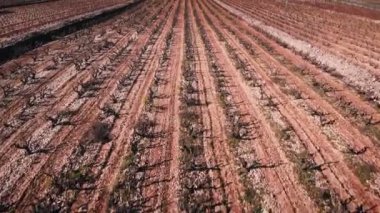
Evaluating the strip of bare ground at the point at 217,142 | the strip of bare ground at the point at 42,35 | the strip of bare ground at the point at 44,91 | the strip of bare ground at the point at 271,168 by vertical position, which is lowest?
the strip of bare ground at the point at 271,168

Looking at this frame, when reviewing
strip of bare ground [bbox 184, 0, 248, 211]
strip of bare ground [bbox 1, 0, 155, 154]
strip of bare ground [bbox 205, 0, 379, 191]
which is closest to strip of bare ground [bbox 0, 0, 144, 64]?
strip of bare ground [bbox 1, 0, 155, 154]

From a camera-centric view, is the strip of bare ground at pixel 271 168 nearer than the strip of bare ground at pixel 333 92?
Yes

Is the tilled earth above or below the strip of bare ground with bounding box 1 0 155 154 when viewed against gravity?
below

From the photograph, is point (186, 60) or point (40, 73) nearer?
point (40, 73)

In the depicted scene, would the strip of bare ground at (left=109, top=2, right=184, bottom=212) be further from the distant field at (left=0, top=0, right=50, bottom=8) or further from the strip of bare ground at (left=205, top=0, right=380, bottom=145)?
the distant field at (left=0, top=0, right=50, bottom=8)

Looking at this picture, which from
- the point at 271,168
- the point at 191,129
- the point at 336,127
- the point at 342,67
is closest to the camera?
the point at 271,168

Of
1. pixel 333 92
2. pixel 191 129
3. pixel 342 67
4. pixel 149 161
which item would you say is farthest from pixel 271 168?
pixel 342 67

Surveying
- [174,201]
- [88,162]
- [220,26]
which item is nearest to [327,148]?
[174,201]

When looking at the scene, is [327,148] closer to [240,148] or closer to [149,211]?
[240,148]

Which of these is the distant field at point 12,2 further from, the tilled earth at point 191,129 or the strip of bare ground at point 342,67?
the strip of bare ground at point 342,67

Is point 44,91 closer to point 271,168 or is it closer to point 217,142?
point 217,142

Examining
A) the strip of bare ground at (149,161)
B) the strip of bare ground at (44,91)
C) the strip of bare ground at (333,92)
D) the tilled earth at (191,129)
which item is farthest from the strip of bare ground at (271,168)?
the strip of bare ground at (44,91)
